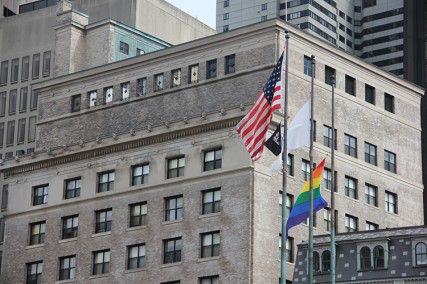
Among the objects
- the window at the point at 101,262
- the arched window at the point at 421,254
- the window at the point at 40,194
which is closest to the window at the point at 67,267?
the window at the point at 101,262

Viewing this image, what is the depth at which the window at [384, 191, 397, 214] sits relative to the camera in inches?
4274

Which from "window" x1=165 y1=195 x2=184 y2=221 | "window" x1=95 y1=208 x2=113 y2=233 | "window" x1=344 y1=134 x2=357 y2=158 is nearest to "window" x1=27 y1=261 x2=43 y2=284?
"window" x1=95 y1=208 x2=113 y2=233

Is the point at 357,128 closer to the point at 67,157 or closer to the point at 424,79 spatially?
the point at 67,157

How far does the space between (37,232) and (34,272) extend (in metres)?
3.34

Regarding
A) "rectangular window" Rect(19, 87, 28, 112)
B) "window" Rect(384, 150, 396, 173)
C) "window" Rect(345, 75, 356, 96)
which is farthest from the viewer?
"rectangular window" Rect(19, 87, 28, 112)

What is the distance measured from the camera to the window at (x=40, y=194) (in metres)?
110

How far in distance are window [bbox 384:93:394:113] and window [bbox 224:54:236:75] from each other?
1465cm

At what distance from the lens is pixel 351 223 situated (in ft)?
343

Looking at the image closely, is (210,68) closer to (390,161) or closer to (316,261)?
(390,161)

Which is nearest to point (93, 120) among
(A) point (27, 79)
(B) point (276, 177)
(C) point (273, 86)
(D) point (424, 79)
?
(B) point (276, 177)

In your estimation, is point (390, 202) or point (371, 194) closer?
point (371, 194)

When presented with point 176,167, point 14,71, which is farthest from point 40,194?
point 14,71

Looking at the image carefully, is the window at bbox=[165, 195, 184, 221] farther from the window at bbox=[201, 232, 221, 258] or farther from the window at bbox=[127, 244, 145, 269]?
the window at bbox=[127, 244, 145, 269]

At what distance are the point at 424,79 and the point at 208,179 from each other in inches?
4079
